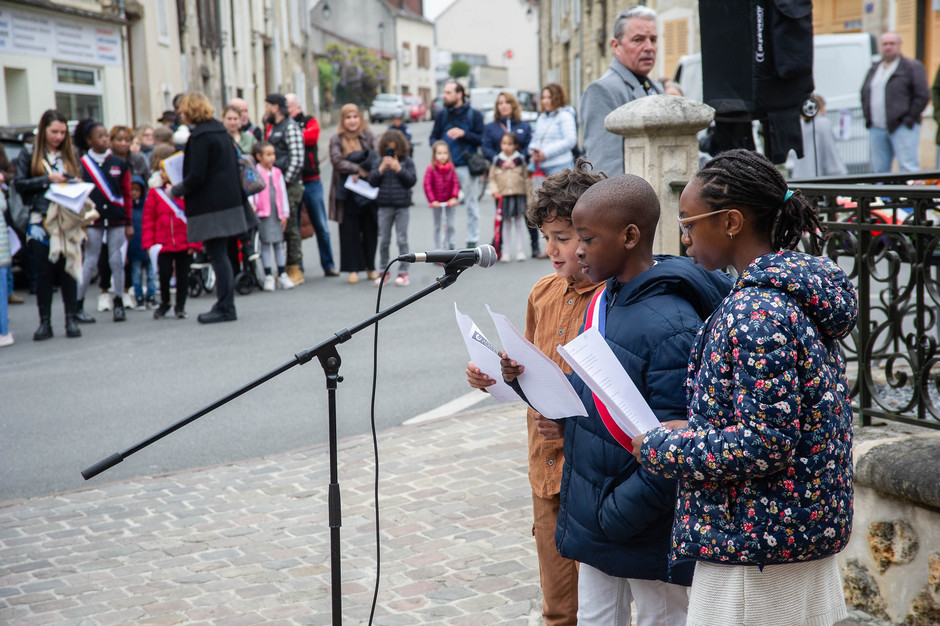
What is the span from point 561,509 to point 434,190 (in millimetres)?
10834

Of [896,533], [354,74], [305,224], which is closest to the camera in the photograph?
[896,533]

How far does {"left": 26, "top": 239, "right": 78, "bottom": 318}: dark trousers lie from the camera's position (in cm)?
961

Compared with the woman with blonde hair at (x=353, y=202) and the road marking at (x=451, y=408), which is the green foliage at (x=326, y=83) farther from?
the road marking at (x=451, y=408)

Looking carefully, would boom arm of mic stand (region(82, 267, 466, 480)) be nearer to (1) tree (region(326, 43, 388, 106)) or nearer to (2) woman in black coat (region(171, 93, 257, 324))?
(2) woman in black coat (region(171, 93, 257, 324))

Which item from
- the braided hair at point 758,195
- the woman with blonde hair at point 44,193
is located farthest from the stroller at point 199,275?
the braided hair at point 758,195

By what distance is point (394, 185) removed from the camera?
1207cm

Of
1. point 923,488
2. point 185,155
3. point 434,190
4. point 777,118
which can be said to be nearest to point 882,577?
point 923,488

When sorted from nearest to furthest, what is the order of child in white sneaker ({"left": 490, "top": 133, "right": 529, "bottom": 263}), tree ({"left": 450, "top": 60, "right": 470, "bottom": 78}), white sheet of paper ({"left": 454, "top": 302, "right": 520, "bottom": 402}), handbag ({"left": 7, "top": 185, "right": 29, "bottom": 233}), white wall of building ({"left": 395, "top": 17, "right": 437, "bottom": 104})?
1. white sheet of paper ({"left": 454, "top": 302, "right": 520, "bottom": 402})
2. handbag ({"left": 7, "top": 185, "right": 29, "bottom": 233})
3. child in white sneaker ({"left": 490, "top": 133, "right": 529, "bottom": 263})
4. tree ({"left": 450, "top": 60, "right": 470, "bottom": 78})
5. white wall of building ({"left": 395, "top": 17, "right": 437, "bottom": 104})

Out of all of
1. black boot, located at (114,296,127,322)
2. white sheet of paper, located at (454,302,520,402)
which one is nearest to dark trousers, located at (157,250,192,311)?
black boot, located at (114,296,127,322)

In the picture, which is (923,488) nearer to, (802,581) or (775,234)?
(802,581)

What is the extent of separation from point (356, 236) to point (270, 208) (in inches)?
40.8

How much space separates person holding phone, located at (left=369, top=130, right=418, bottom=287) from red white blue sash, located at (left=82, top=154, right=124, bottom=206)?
9.59ft

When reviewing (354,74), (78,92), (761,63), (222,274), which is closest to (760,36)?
(761,63)

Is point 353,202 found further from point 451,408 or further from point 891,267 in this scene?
point 891,267
